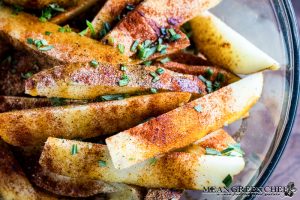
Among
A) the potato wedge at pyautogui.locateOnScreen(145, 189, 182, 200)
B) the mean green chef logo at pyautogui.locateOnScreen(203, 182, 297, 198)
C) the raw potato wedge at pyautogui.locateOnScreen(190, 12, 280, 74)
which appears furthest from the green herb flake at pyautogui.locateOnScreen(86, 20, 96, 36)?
the mean green chef logo at pyautogui.locateOnScreen(203, 182, 297, 198)

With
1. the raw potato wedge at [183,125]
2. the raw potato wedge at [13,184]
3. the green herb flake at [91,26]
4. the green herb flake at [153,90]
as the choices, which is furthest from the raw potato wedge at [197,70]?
the raw potato wedge at [13,184]

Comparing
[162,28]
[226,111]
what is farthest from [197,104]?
[162,28]

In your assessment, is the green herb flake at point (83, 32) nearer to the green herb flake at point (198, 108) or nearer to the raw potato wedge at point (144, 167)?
the raw potato wedge at point (144, 167)

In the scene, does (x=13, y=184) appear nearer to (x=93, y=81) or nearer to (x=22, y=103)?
(x=22, y=103)

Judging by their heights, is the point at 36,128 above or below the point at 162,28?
below

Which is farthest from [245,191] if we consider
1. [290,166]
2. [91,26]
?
[91,26]

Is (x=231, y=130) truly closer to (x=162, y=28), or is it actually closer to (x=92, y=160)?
(x=162, y=28)
